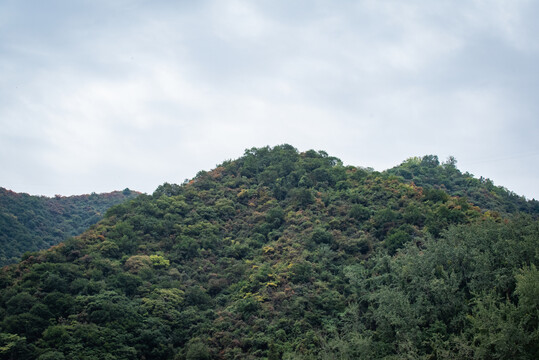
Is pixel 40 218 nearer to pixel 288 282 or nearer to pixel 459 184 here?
pixel 288 282

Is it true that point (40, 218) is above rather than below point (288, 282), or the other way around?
above

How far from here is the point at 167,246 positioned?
38.3 m

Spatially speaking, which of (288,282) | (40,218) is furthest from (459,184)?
(40,218)

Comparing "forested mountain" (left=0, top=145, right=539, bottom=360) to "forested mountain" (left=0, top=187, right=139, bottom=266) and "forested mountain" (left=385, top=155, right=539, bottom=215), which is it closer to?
"forested mountain" (left=385, top=155, right=539, bottom=215)

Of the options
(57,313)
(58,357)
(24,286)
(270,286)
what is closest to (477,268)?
(270,286)

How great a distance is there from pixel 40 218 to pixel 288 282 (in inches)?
1429

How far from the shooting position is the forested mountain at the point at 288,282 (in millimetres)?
24344

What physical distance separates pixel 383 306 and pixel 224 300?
41.3 feet

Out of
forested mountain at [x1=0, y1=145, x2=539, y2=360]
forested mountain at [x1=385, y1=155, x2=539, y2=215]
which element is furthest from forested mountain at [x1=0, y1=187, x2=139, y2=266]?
forested mountain at [x1=385, y1=155, x2=539, y2=215]

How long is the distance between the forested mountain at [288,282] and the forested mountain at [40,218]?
12.5 meters

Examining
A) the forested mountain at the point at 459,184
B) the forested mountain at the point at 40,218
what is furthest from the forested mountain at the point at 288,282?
the forested mountain at the point at 40,218

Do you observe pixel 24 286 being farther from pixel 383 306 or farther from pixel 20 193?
pixel 20 193

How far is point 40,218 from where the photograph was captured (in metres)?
53.8

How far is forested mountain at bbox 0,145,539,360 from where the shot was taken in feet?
79.9
